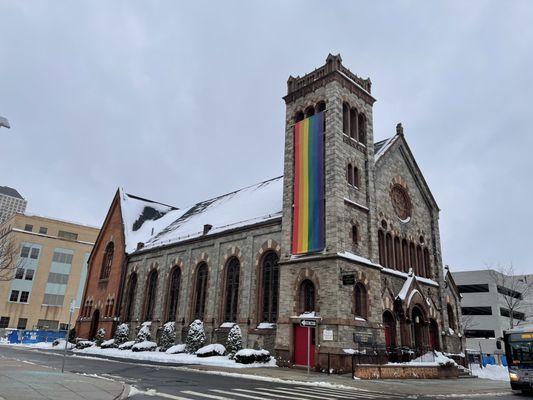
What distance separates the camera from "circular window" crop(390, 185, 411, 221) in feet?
112

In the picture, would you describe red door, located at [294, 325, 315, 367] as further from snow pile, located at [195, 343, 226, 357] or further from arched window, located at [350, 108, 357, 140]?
→ arched window, located at [350, 108, 357, 140]

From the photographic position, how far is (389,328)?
1114 inches

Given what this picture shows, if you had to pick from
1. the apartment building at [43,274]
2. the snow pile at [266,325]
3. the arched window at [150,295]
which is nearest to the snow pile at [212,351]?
the snow pile at [266,325]

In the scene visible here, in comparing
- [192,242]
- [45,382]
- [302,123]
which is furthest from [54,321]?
[45,382]

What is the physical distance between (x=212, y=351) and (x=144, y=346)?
8.51 metres

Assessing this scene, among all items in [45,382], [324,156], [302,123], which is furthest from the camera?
[302,123]

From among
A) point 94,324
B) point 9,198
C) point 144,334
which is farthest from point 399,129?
point 9,198

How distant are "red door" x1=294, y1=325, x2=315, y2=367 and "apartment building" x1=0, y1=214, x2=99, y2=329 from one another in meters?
53.3

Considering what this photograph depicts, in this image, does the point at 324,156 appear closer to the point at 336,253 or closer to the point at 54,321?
the point at 336,253

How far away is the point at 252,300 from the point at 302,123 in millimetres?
13435

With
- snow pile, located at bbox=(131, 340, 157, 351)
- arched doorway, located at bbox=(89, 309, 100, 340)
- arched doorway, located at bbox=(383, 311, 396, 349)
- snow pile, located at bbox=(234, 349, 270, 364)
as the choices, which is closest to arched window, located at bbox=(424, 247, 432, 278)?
arched doorway, located at bbox=(383, 311, 396, 349)

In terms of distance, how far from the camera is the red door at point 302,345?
2459 centimetres

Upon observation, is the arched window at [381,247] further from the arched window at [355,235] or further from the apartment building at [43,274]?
the apartment building at [43,274]

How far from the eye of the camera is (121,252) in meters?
46.8
